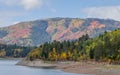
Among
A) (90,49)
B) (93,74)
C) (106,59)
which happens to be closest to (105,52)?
(106,59)

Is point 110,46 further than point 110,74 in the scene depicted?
Yes

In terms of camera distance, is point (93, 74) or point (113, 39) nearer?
point (93, 74)

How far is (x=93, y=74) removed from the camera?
116 metres

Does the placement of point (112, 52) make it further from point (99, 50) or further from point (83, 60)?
point (83, 60)

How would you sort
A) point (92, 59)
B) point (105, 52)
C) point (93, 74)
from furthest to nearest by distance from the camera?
point (92, 59), point (105, 52), point (93, 74)

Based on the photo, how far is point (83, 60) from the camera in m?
195

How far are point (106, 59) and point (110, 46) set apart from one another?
20.3 ft

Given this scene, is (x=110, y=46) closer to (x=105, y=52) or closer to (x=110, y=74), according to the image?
(x=105, y=52)

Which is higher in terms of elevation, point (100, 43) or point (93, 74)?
point (100, 43)

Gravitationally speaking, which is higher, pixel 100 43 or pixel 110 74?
pixel 100 43

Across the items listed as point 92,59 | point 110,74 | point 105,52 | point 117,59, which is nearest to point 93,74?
point 110,74

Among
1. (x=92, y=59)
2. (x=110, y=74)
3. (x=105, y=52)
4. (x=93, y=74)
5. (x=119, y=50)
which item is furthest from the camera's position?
(x=92, y=59)

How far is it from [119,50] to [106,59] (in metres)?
10.0

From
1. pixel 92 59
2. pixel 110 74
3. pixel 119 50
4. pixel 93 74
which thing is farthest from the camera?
pixel 92 59
